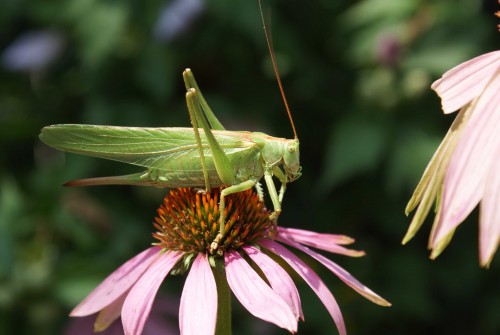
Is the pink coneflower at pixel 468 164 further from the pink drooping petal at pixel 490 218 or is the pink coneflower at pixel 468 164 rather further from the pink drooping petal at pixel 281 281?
the pink drooping petal at pixel 281 281

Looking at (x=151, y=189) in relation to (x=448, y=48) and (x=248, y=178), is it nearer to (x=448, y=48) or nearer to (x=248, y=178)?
(x=448, y=48)

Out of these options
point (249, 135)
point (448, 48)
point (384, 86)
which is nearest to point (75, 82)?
point (384, 86)

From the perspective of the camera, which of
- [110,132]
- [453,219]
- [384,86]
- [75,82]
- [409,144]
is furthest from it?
[75,82]

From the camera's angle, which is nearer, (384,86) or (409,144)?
(409,144)

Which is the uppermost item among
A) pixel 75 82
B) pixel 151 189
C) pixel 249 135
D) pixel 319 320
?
pixel 75 82

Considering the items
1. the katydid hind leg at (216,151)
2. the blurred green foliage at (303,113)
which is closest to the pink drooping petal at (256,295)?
the katydid hind leg at (216,151)

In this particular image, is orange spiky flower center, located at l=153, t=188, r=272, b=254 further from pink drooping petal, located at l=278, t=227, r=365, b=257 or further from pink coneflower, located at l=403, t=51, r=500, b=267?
pink coneflower, located at l=403, t=51, r=500, b=267

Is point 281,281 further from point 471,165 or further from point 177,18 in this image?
point 177,18
